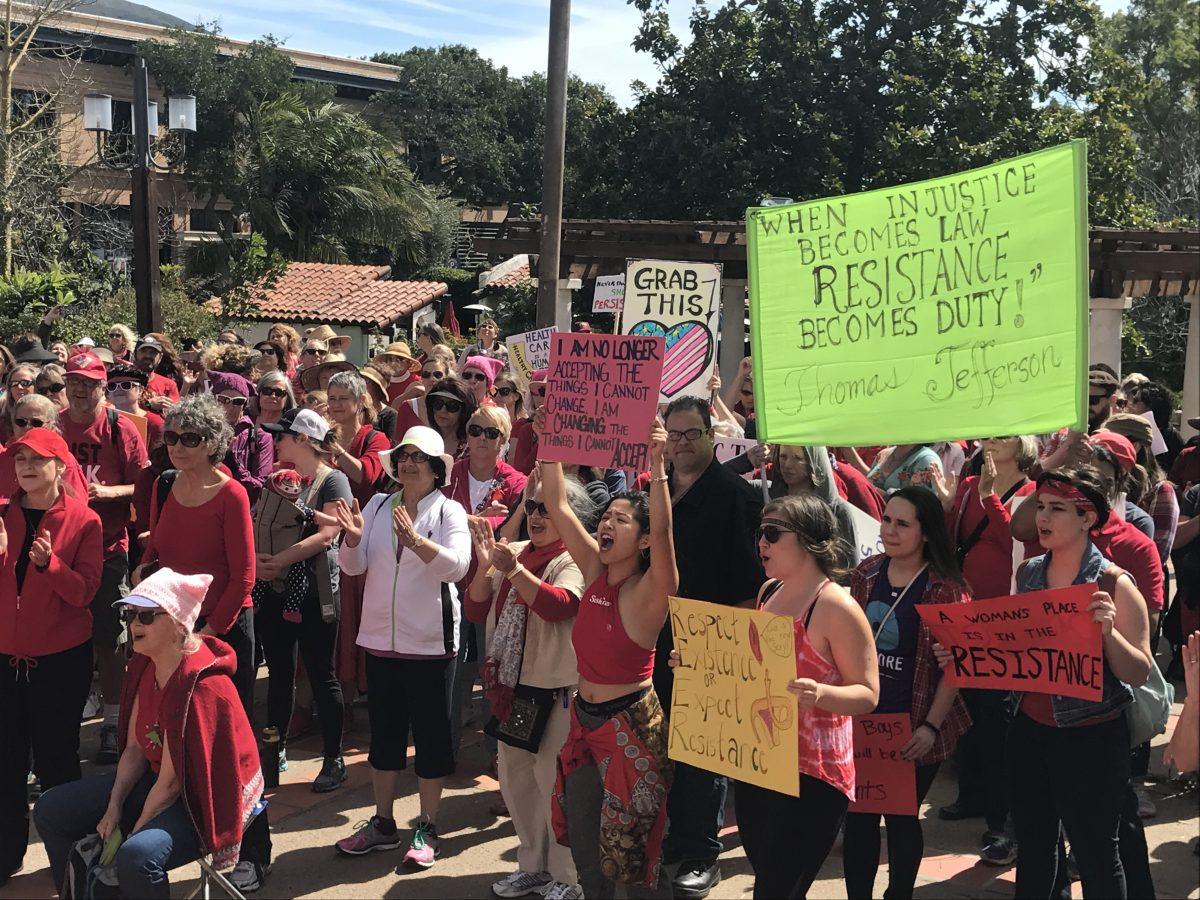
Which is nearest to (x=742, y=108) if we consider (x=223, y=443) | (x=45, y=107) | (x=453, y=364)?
(x=45, y=107)

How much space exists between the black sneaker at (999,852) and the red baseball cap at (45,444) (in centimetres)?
415

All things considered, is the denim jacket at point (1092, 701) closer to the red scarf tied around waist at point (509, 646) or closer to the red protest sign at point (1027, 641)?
the red protest sign at point (1027, 641)

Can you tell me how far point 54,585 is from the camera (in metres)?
5.48

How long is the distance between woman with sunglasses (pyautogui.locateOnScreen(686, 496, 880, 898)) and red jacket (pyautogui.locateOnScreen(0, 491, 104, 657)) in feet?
9.78

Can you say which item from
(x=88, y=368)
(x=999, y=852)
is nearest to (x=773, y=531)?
(x=999, y=852)

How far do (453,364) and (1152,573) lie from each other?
233 inches

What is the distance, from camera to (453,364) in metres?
9.76

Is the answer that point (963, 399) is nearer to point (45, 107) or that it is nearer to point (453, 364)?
point (453, 364)

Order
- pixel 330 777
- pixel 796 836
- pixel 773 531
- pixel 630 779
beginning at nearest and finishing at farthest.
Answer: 1. pixel 796 836
2. pixel 773 531
3. pixel 630 779
4. pixel 330 777

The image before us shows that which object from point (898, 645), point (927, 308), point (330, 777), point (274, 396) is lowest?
point (330, 777)

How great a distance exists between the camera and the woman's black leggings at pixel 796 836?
402 centimetres

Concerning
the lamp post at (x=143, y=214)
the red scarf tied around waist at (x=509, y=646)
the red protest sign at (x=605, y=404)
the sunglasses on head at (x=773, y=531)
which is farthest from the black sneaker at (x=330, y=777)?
the lamp post at (x=143, y=214)

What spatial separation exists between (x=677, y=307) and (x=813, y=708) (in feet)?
13.9

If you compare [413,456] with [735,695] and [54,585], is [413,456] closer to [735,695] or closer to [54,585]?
[54,585]
